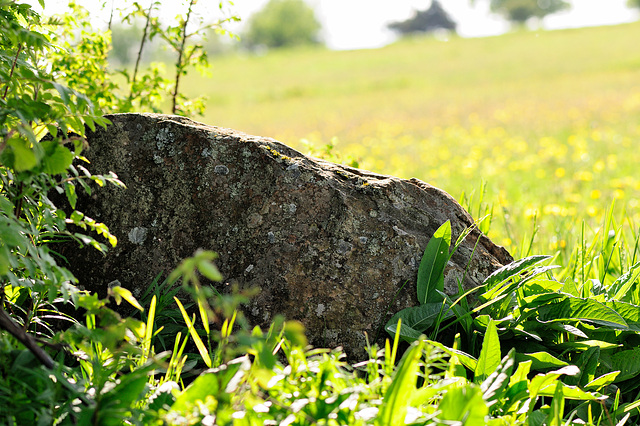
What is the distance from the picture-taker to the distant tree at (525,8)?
67375 millimetres

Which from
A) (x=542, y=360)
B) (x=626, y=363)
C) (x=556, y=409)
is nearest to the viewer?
(x=556, y=409)

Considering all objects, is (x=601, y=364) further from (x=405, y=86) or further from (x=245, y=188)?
(x=405, y=86)

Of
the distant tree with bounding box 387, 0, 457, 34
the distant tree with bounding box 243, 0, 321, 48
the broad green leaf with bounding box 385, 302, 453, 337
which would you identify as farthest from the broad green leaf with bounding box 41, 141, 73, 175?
the distant tree with bounding box 243, 0, 321, 48

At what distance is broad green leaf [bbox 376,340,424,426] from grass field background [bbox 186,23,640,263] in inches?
58.9

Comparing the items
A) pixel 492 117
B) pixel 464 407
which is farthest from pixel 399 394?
pixel 492 117

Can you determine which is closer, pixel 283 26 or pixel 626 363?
pixel 626 363

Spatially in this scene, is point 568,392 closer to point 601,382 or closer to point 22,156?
point 601,382

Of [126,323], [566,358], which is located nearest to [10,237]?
[126,323]

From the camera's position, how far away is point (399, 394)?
1344 mm

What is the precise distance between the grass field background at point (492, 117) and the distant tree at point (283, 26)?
3514 centimetres

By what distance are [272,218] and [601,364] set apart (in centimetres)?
137

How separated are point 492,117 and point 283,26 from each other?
63247 millimetres

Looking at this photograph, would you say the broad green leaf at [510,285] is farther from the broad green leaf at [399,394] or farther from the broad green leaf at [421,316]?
the broad green leaf at [399,394]

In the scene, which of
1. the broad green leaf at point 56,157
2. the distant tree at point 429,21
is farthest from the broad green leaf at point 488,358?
the distant tree at point 429,21
